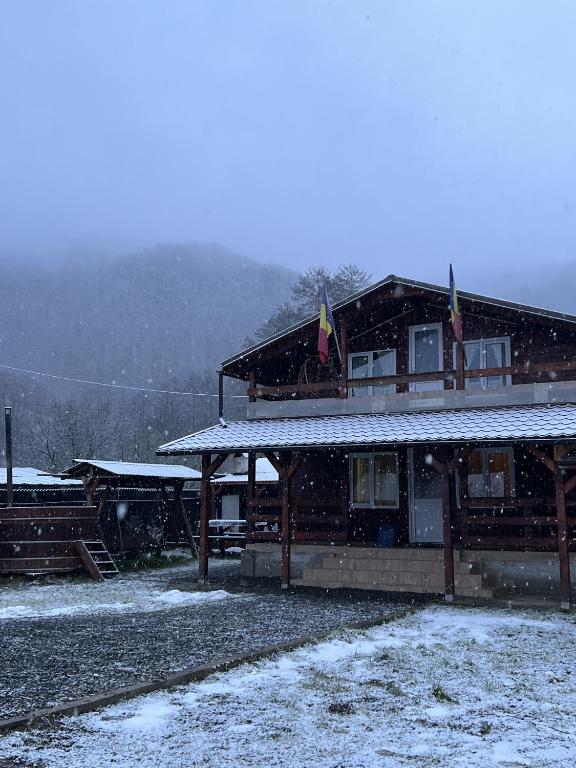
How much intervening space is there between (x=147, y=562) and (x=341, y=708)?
650 inches

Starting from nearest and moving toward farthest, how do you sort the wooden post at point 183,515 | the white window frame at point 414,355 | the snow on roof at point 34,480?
the white window frame at point 414,355
the wooden post at point 183,515
the snow on roof at point 34,480

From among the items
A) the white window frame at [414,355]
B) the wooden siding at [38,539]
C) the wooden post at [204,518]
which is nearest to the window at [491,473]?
the white window frame at [414,355]

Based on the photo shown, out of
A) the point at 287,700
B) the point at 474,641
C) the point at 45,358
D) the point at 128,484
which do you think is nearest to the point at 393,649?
the point at 474,641

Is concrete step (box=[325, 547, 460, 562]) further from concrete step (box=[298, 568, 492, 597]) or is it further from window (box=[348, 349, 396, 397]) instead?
window (box=[348, 349, 396, 397])

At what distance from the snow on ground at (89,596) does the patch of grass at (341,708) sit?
6763 mm

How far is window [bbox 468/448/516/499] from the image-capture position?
16578 mm

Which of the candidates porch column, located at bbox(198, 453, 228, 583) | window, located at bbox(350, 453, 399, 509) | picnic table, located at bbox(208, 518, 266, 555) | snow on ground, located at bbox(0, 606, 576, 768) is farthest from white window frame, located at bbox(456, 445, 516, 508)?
snow on ground, located at bbox(0, 606, 576, 768)

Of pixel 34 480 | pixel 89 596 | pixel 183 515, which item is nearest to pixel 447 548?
pixel 89 596

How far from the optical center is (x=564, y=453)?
13.2 m

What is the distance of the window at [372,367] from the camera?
1853cm

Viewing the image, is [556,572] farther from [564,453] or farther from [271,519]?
[271,519]

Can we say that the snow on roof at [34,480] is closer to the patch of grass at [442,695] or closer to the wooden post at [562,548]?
the wooden post at [562,548]

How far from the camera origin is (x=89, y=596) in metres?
15.2

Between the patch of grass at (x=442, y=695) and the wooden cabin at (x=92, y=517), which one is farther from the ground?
the wooden cabin at (x=92, y=517)
